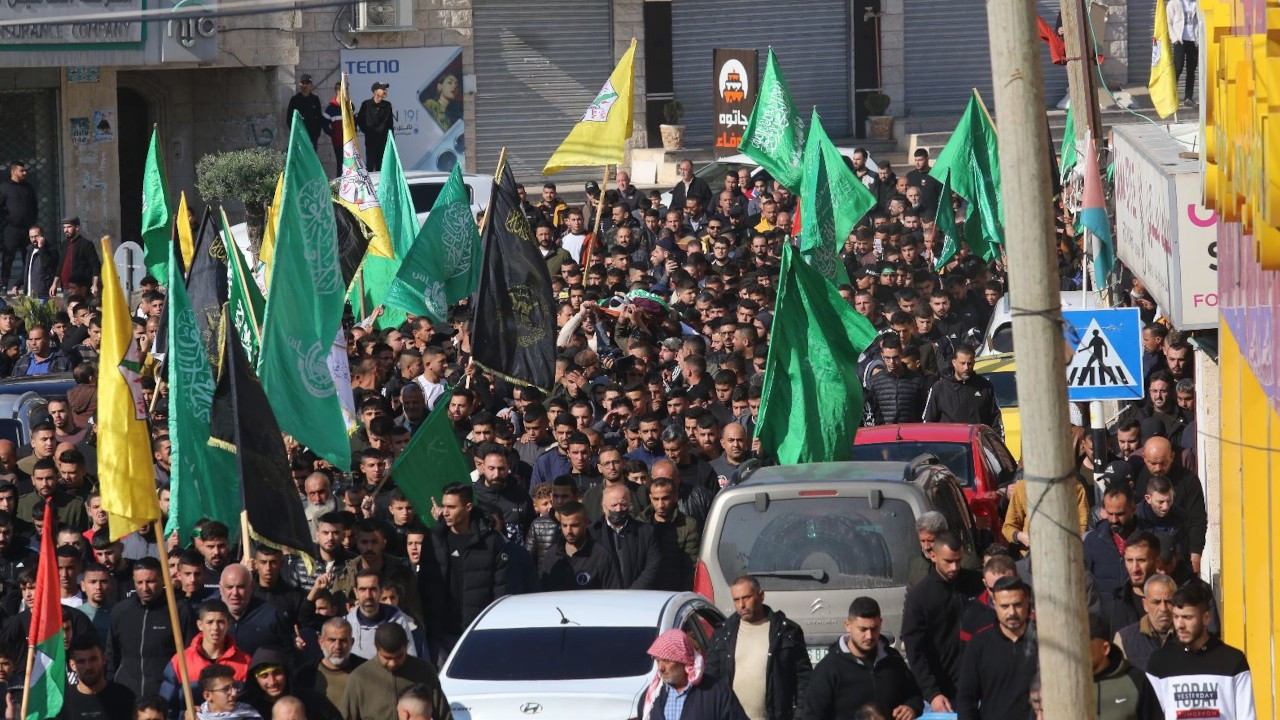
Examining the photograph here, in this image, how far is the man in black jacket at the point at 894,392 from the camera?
16.9 meters

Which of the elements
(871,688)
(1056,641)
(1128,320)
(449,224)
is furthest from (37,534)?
(1056,641)

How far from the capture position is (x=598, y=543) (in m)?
12.7

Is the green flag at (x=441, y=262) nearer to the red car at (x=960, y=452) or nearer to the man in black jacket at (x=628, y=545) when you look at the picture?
the red car at (x=960, y=452)

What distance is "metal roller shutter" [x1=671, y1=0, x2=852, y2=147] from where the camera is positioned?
118 feet

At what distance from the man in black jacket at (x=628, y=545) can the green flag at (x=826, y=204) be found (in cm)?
739

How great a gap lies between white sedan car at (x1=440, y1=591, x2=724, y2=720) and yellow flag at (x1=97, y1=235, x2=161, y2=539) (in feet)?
5.52

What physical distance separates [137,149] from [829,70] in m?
11.6

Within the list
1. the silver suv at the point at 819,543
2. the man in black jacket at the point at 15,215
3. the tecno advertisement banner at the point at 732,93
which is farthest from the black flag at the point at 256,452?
the tecno advertisement banner at the point at 732,93

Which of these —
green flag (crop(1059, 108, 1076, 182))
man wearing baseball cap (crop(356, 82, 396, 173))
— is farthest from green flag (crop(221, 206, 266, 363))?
man wearing baseball cap (crop(356, 82, 396, 173))

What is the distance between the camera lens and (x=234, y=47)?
3148 cm

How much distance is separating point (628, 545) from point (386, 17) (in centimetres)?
2092

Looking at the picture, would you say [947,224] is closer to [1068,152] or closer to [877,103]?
[1068,152]

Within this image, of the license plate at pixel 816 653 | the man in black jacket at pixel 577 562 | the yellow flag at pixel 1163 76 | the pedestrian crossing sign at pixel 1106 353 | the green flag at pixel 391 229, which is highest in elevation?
the yellow flag at pixel 1163 76

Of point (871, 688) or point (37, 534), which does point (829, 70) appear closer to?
point (37, 534)
